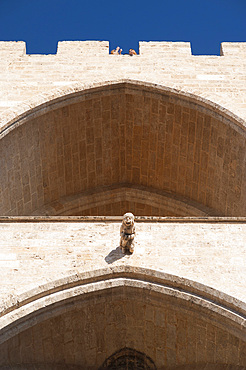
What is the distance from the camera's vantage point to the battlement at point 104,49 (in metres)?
13.2

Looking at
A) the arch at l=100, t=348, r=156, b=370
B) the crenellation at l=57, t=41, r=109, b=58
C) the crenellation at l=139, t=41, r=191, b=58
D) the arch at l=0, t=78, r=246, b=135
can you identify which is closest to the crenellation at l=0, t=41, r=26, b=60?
the crenellation at l=57, t=41, r=109, b=58

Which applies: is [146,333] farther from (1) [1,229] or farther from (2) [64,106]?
(2) [64,106]

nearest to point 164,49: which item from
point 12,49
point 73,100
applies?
point 73,100

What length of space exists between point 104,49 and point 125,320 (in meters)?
5.81

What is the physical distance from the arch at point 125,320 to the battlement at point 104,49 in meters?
5.60

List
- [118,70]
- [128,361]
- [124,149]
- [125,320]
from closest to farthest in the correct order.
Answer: [125,320] → [128,361] → [118,70] → [124,149]

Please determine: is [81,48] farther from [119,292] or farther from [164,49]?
[119,292]

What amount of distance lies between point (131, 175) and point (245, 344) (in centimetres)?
545

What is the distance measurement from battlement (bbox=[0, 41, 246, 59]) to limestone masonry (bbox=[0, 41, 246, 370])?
0.09 feet

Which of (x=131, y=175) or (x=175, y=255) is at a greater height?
(x=131, y=175)

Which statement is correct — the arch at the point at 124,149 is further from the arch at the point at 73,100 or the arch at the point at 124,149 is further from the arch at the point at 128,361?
the arch at the point at 128,361

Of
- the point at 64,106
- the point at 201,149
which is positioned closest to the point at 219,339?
Result: the point at 201,149

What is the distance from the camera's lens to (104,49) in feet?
43.8

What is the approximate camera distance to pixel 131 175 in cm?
1374
